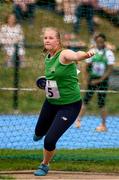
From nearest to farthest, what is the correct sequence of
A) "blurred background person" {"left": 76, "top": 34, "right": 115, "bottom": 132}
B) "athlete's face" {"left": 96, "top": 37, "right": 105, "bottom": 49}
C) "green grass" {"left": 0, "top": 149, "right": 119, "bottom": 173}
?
"green grass" {"left": 0, "top": 149, "right": 119, "bottom": 173}
"blurred background person" {"left": 76, "top": 34, "right": 115, "bottom": 132}
"athlete's face" {"left": 96, "top": 37, "right": 105, "bottom": 49}

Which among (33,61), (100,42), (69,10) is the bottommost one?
(100,42)

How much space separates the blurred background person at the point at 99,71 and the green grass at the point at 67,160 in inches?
39.0

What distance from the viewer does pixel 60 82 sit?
23.4 ft

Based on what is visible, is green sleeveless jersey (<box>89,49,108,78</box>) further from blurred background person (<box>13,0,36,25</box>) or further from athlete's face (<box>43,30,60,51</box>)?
athlete's face (<box>43,30,60,51</box>)

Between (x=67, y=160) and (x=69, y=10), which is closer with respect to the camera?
(x=67, y=160)

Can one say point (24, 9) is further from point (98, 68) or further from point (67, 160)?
point (67, 160)

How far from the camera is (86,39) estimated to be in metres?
9.21

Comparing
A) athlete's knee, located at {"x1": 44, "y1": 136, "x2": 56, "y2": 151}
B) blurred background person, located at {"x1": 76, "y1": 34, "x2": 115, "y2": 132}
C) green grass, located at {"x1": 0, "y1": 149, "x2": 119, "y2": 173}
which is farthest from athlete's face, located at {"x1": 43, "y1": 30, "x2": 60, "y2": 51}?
blurred background person, located at {"x1": 76, "y1": 34, "x2": 115, "y2": 132}

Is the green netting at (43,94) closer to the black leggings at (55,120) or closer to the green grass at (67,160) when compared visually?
the green grass at (67,160)

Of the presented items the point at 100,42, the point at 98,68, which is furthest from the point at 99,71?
the point at 100,42

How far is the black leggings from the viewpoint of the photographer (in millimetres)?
7043

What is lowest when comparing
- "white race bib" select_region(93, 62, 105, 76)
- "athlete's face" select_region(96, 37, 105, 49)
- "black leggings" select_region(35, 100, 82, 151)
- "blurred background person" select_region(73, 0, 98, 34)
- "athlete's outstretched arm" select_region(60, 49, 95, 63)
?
"white race bib" select_region(93, 62, 105, 76)

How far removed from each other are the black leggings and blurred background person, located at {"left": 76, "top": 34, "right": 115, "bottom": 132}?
6.42 feet

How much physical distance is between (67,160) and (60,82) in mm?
1522
